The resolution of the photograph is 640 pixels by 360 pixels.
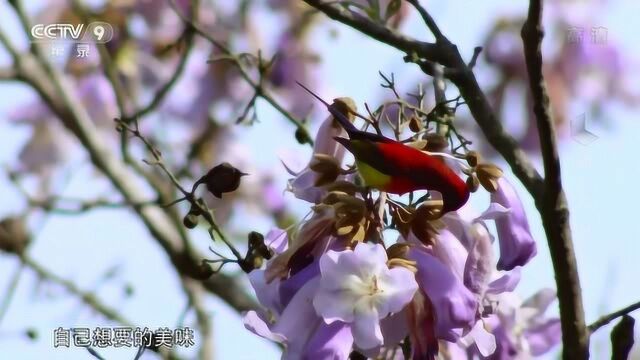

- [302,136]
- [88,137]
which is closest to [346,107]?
[302,136]

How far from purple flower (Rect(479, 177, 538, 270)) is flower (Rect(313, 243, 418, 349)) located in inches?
5.4

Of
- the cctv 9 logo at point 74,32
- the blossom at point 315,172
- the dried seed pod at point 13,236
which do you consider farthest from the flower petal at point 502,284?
the cctv 9 logo at point 74,32

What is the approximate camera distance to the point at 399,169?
1.16 metres

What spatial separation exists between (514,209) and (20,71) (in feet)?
6.88

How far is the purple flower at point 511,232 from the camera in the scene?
4.02ft

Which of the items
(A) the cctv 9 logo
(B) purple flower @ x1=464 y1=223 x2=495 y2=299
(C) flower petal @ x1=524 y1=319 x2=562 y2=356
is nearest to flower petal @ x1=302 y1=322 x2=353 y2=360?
(B) purple flower @ x1=464 y1=223 x2=495 y2=299

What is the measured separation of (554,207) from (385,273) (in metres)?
0.20

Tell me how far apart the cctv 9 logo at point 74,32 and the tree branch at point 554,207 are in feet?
6.35

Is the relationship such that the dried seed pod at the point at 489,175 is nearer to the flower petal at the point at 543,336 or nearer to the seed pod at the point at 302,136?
the flower petal at the point at 543,336

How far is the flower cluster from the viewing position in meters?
1.15

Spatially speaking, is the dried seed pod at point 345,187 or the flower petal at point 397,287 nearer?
the flower petal at point 397,287

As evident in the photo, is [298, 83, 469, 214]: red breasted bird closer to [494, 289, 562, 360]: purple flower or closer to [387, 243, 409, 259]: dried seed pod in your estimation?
[387, 243, 409, 259]: dried seed pod

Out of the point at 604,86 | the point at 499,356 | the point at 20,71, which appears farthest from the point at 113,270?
the point at 499,356

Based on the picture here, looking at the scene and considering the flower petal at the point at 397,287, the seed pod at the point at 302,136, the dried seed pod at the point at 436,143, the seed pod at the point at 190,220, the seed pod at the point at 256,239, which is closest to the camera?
the flower petal at the point at 397,287
